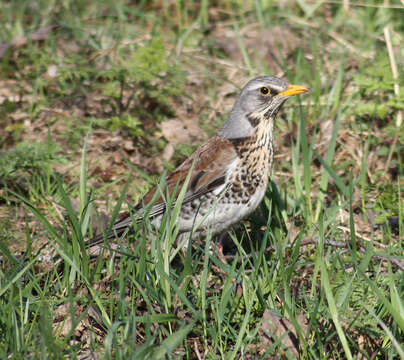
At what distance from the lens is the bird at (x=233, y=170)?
14.8ft

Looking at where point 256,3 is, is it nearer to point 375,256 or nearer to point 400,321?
point 375,256

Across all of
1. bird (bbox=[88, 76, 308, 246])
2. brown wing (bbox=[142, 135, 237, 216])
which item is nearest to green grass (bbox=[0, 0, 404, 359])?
bird (bbox=[88, 76, 308, 246])

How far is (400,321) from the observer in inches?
126

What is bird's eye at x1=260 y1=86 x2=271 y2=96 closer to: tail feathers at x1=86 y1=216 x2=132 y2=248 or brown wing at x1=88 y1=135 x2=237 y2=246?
brown wing at x1=88 y1=135 x2=237 y2=246

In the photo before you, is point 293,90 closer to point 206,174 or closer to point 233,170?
point 233,170

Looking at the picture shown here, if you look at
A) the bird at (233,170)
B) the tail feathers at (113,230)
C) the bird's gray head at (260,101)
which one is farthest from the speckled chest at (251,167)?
the tail feathers at (113,230)

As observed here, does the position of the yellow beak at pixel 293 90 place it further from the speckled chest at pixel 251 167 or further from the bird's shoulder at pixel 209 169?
the bird's shoulder at pixel 209 169

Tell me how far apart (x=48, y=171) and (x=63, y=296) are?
175cm

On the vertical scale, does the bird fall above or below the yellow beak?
below

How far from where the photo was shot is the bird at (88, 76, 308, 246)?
4.51 metres

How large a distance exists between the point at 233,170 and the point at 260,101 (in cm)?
59

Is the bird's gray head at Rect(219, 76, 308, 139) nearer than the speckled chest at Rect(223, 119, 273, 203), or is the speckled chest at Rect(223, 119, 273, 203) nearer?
the speckled chest at Rect(223, 119, 273, 203)

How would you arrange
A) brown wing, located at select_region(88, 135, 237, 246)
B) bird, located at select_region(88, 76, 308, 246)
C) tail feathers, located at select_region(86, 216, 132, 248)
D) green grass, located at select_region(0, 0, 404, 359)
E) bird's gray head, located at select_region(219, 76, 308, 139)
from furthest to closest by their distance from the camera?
bird's gray head, located at select_region(219, 76, 308, 139) → brown wing, located at select_region(88, 135, 237, 246) → bird, located at select_region(88, 76, 308, 246) → tail feathers, located at select_region(86, 216, 132, 248) → green grass, located at select_region(0, 0, 404, 359)

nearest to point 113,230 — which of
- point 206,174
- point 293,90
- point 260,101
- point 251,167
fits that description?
point 206,174
